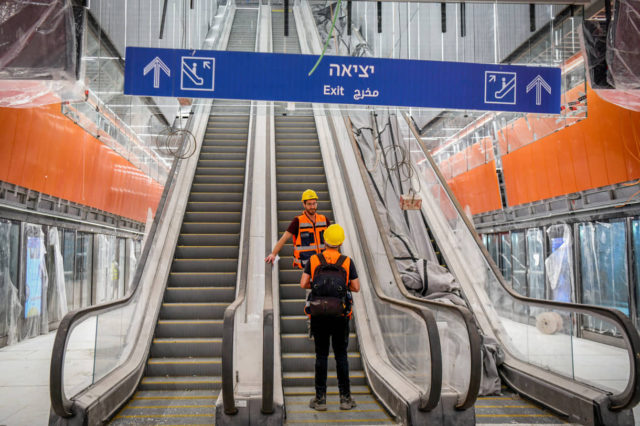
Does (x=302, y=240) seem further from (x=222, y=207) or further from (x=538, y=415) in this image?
(x=222, y=207)

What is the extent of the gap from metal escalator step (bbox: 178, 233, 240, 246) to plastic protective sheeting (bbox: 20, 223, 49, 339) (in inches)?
108

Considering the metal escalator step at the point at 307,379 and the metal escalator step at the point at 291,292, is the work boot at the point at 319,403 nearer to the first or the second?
the metal escalator step at the point at 307,379

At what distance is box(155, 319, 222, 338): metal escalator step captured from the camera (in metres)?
5.70

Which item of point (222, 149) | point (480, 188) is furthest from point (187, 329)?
point (480, 188)

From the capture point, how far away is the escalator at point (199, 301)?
15.2ft

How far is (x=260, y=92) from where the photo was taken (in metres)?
6.42

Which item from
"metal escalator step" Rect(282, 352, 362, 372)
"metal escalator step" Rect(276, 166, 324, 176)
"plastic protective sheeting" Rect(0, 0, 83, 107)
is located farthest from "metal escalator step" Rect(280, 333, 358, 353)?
"metal escalator step" Rect(276, 166, 324, 176)

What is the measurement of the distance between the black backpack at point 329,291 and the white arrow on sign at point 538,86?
405 centimetres

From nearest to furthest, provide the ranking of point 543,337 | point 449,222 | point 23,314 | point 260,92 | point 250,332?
point 250,332
point 543,337
point 260,92
point 449,222
point 23,314

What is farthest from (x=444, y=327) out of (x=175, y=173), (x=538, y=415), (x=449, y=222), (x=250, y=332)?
(x=175, y=173)

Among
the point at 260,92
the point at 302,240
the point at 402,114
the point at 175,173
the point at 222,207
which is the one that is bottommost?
the point at 302,240

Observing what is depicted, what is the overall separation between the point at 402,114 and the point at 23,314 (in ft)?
24.5

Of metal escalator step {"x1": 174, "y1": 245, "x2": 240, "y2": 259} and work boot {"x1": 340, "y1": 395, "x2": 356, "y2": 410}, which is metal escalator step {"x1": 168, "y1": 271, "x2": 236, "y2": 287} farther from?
work boot {"x1": 340, "y1": 395, "x2": 356, "y2": 410}

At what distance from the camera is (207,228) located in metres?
7.75
